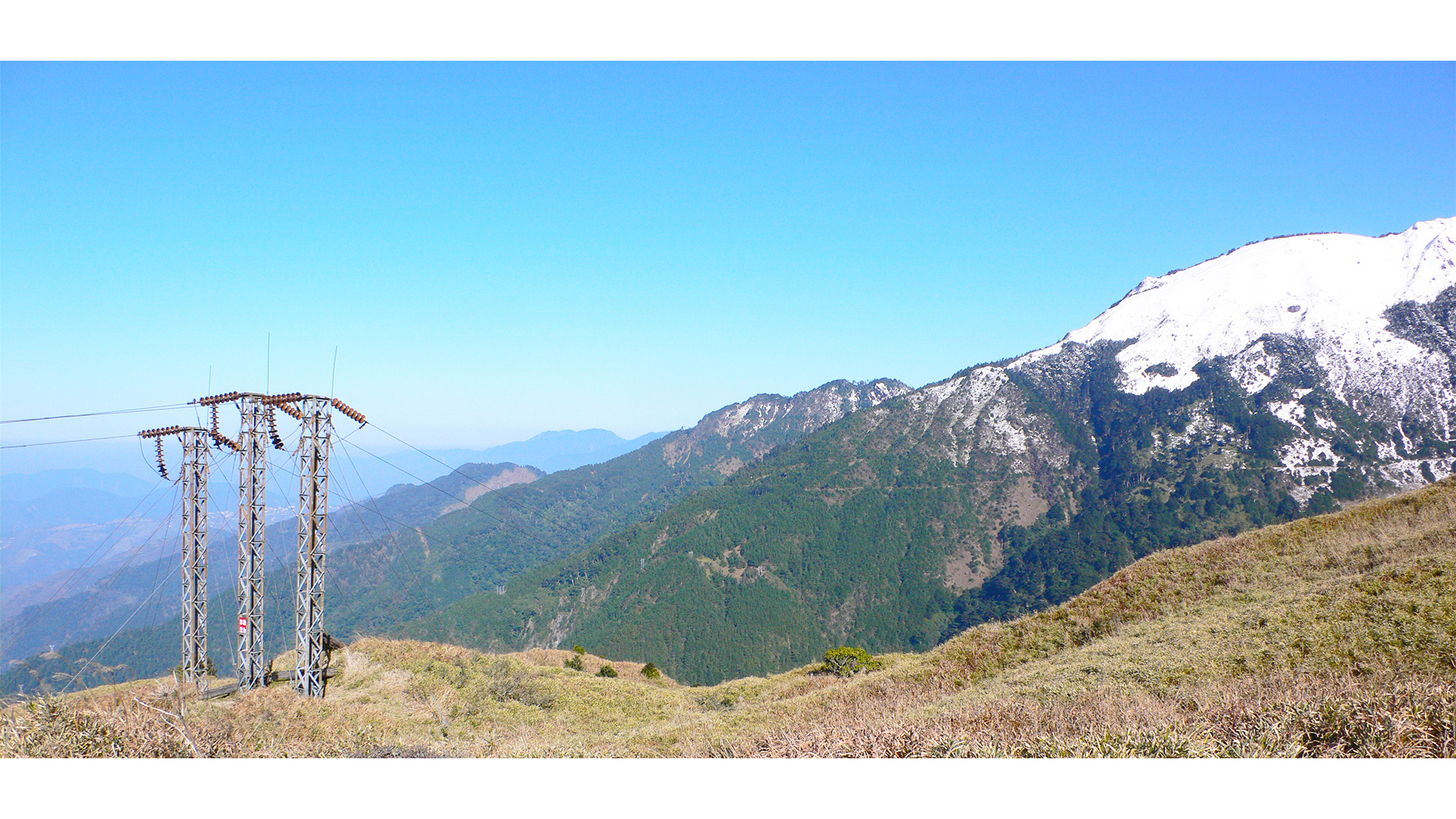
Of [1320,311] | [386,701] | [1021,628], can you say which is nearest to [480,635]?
[386,701]

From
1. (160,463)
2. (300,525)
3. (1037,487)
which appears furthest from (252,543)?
(1037,487)

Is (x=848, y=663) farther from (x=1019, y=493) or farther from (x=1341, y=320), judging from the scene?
(x=1341, y=320)

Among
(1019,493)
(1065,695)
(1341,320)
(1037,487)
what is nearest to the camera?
(1065,695)

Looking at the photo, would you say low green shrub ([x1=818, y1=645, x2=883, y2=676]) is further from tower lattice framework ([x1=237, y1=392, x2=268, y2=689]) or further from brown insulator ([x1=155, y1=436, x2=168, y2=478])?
brown insulator ([x1=155, y1=436, x2=168, y2=478])

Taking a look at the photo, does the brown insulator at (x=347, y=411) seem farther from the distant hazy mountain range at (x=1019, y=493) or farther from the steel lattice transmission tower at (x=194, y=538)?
the distant hazy mountain range at (x=1019, y=493)

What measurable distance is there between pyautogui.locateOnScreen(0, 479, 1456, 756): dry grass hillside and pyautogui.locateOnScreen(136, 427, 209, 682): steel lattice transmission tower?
507 centimetres

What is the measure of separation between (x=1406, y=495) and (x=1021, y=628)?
11076mm

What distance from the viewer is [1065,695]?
432 inches

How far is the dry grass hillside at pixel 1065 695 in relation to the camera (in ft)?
23.8

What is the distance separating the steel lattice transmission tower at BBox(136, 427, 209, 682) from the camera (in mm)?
21547

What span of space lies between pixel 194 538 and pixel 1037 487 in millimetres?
183636

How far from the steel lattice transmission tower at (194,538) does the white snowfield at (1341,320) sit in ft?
687

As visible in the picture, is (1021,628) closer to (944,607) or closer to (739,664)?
(739,664)

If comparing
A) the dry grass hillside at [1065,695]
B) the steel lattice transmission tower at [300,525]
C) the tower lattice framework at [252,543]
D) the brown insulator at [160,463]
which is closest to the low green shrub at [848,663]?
the dry grass hillside at [1065,695]
